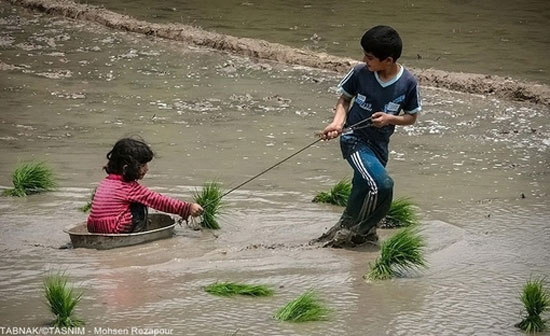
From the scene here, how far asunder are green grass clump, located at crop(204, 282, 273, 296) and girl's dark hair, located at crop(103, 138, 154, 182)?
1175mm

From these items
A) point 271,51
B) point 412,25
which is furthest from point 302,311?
point 412,25

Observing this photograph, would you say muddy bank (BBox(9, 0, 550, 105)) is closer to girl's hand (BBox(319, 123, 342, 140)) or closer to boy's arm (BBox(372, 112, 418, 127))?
boy's arm (BBox(372, 112, 418, 127))

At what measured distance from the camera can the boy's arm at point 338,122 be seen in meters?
6.48

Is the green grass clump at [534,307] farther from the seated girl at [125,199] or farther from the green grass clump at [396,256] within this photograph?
the seated girl at [125,199]

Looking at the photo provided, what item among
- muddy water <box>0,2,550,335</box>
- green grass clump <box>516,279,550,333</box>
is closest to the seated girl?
muddy water <box>0,2,550,335</box>

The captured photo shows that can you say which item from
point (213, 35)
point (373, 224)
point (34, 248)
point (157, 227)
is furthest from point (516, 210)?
point (213, 35)

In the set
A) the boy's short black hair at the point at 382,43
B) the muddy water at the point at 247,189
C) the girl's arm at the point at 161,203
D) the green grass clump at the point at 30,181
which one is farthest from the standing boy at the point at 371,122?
the green grass clump at the point at 30,181

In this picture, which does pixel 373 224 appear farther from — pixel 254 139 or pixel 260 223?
pixel 254 139

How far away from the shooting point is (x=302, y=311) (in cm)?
538

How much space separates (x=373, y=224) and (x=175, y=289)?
1.49 m

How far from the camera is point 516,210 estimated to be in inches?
296

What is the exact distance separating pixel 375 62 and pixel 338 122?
431 mm

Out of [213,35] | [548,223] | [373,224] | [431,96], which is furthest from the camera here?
[213,35]

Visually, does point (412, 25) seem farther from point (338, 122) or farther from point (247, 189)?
point (338, 122)
